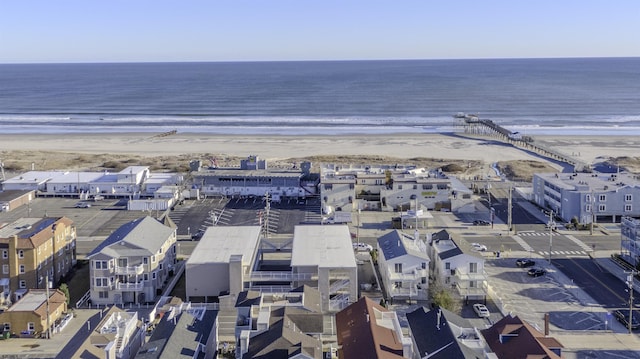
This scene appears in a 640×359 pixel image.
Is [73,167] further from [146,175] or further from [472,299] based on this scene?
[472,299]

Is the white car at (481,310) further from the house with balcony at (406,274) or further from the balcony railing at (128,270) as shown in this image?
the balcony railing at (128,270)

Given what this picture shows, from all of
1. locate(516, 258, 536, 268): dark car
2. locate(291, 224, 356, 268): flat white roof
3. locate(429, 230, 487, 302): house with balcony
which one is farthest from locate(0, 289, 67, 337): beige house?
locate(516, 258, 536, 268): dark car

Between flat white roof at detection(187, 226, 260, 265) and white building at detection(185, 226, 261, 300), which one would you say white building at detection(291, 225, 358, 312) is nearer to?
white building at detection(185, 226, 261, 300)

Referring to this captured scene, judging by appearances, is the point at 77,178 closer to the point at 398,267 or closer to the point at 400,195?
the point at 400,195

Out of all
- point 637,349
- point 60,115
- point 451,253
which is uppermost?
point 60,115

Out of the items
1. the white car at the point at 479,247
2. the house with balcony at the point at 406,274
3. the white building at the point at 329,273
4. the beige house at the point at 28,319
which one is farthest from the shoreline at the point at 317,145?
the beige house at the point at 28,319

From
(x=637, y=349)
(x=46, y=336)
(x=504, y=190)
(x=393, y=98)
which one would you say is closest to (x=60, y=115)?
(x=393, y=98)

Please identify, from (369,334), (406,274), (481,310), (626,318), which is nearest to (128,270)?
(406,274)
